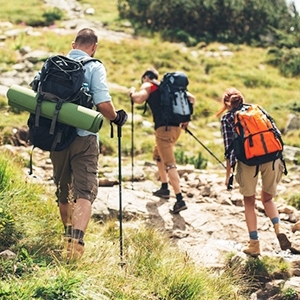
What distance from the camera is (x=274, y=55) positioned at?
23.0 meters

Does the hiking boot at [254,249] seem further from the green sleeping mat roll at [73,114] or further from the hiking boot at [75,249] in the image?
the green sleeping mat roll at [73,114]

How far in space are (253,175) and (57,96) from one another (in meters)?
2.54

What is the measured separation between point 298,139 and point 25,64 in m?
8.61

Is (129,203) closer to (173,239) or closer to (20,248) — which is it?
(173,239)

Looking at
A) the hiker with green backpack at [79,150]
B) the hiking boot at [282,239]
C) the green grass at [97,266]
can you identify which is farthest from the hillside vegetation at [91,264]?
the hiking boot at [282,239]

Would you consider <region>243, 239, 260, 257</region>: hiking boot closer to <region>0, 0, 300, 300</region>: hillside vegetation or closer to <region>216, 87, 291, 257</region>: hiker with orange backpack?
<region>216, 87, 291, 257</region>: hiker with orange backpack

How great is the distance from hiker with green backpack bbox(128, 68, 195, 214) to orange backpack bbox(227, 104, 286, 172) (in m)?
1.70

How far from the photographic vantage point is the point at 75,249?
423 centimetres

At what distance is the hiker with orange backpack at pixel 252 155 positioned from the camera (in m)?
5.58

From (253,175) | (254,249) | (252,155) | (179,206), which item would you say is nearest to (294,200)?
(179,206)

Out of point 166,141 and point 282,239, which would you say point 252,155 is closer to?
point 282,239

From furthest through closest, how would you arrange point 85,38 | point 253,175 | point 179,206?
point 179,206
point 253,175
point 85,38

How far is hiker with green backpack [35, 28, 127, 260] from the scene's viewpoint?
433cm

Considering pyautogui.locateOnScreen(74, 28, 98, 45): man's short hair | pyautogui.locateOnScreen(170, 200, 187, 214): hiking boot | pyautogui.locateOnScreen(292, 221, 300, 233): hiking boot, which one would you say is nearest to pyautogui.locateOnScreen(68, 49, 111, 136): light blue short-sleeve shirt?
pyautogui.locateOnScreen(74, 28, 98, 45): man's short hair
